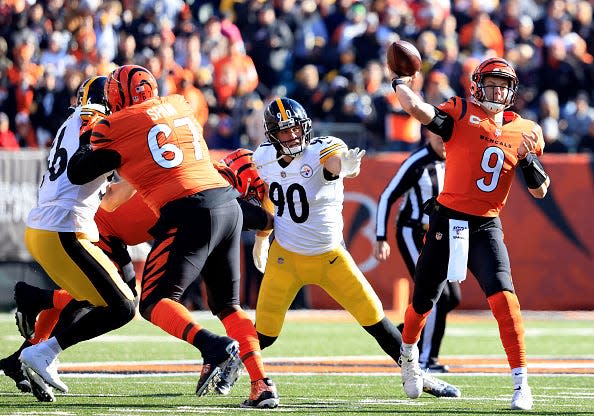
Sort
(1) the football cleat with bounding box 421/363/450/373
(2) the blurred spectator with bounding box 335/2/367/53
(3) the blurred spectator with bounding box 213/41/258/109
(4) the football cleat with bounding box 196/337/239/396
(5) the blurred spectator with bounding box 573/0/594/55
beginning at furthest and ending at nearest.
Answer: (5) the blurred spectator with bounding box 573/0/594/55
(2) the blurred spectator with bounding box 335/2/367/53
(3) the blurred spectator with bounding box 213/41/258/109
(1) the football cleat with bounding box 421/363/450/373
(4) the football cleat with bounding box 196/337/239/396

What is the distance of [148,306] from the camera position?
6535 mm

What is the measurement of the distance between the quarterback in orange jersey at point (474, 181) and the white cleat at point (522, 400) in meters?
0.33

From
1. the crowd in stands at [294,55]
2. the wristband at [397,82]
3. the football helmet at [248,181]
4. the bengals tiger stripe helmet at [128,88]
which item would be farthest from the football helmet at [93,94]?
the crowd in stands at [294,55]

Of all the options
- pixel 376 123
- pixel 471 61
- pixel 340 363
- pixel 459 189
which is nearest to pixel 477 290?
pixel 376 123

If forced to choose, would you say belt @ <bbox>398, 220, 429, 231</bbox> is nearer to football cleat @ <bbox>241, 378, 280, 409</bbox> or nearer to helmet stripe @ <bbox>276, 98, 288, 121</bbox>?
helmet stripe @ <bbox>276, 98, 288, 121</bbox>

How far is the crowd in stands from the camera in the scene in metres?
15.2

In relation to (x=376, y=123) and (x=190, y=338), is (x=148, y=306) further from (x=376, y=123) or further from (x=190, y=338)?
(x=376, y=123)

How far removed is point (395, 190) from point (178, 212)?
2.79 metres

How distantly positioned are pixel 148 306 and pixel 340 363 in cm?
311

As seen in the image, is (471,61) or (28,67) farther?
(471,61)

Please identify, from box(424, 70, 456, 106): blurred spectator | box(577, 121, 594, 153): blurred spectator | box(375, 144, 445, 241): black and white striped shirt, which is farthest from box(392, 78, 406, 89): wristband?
box(577, 121, 594, 153): blurred spectator

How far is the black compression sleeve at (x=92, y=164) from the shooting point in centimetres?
662

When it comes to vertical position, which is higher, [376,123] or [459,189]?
[459,189]

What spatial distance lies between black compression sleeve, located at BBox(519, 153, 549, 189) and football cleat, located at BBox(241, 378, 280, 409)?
6.06 feet
